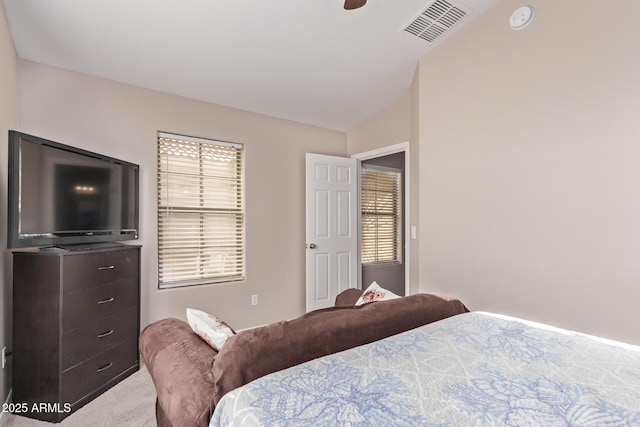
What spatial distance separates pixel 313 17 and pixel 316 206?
2.05m

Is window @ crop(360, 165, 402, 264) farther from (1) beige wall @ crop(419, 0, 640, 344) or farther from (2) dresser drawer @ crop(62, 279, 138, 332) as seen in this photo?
(2) dresser drawer @ crop(62, 279, 138, 332)

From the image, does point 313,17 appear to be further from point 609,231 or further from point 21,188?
point 609,231

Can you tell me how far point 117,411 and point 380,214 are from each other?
3804mm

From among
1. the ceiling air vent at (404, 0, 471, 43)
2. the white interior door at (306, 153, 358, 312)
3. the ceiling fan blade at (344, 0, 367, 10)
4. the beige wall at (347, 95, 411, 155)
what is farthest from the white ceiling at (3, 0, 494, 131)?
the white interior door at (306, 153, 358, 312)

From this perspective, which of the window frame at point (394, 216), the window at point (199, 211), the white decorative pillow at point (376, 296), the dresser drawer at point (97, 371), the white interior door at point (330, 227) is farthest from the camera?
the window frame at point (394, 216)

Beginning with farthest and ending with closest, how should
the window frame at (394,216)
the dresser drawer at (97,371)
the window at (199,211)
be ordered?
1. the window frame at (394,216)
2. the window at (199,211)
3. the dresser drawer at (97,371)

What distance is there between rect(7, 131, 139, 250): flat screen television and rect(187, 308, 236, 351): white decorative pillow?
1.20m

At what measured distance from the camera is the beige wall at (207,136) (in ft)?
8.30

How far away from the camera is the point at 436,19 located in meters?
2.51

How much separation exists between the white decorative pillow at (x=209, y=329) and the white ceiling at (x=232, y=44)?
1.97 m

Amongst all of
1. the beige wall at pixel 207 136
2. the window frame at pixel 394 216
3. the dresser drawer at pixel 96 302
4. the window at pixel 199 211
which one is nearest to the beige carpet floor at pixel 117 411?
the dresser drawer at pixel 96 302

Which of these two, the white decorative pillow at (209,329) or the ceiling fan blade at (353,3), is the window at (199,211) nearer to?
the white decorative pillow at (209,329)

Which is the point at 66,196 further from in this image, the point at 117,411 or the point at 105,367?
the point at 117,411

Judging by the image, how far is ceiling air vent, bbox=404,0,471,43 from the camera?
240 cm
